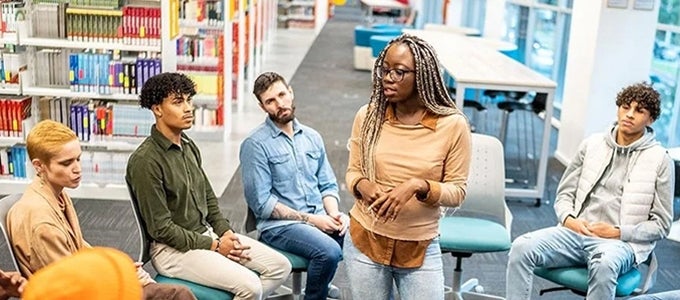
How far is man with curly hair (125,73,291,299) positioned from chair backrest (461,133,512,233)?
107 centimetres

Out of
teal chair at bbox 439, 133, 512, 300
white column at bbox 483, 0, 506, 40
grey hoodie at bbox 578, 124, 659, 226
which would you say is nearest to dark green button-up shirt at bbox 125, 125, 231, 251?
teal chair at bbox 439, 133, 512, 300

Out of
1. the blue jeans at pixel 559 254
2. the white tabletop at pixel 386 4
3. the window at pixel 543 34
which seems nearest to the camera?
the blue jeans at pixel 559 254

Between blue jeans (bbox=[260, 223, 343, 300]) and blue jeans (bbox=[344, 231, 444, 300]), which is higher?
blue jeans (bbox=[344, 231, 444, 300])

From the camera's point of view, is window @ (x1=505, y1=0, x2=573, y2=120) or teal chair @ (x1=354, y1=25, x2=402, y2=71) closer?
window @ (x1=505, y1=0, x2=573, y2=120)

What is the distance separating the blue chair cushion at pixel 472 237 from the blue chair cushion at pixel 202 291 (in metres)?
1.03


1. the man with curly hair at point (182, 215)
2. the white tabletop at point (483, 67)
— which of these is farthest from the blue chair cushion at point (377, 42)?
the man with curly hair at point (182, 215)

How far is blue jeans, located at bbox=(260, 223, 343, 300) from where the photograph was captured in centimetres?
311

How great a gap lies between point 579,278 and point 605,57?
11.4 feet

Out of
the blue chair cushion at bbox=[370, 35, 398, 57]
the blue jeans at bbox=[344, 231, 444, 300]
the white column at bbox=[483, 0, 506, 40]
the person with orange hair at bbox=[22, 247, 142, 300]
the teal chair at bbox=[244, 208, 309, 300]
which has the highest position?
the white column at bbox=[483, 0, 506, 40]

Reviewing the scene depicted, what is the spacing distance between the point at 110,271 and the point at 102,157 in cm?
424

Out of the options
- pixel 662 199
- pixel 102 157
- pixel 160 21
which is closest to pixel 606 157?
pixel 662 199

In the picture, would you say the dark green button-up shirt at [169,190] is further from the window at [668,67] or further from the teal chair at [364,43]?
the teal chair at [364,43]

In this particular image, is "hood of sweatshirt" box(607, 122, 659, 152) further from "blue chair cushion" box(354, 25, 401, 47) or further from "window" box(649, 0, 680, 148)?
"blue chair cushion" box(354, 25, 401, 47)

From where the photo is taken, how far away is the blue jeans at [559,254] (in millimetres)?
3039
